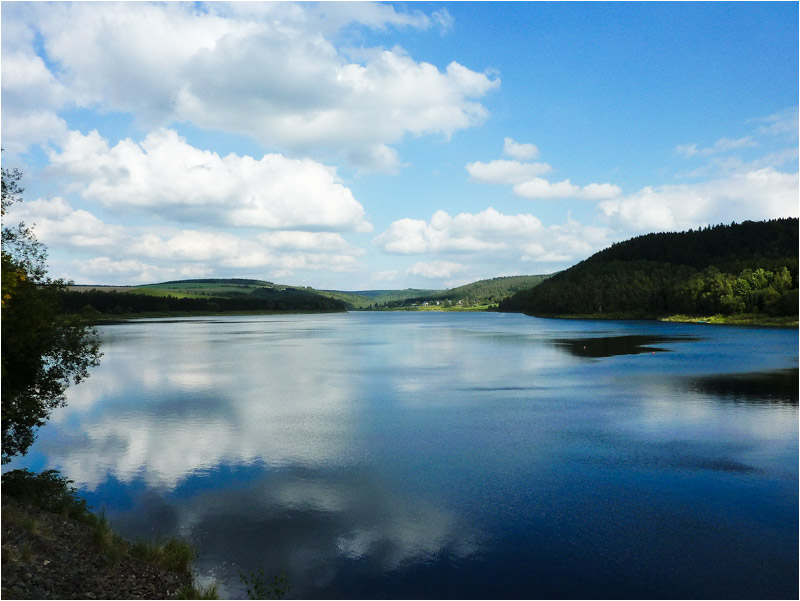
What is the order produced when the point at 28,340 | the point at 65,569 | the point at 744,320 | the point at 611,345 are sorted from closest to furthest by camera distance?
the point at 65,569 → the point at 28,340 → the point at 611,345 → the point at 744,320

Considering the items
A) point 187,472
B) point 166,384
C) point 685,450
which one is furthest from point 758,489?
point 166,384

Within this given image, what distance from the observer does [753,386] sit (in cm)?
3959

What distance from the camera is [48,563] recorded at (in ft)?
38.6

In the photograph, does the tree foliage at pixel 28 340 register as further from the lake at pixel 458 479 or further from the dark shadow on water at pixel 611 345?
the dark shadow on water at pixel 611 345

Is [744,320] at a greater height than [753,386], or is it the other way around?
[744,320]

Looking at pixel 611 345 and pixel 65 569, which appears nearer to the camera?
pixel 65 569

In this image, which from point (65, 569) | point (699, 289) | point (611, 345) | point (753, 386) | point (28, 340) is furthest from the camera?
point (699, 289)

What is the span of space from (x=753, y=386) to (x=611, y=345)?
35902mm

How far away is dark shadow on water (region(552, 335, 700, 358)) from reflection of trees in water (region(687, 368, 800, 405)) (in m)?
18.4

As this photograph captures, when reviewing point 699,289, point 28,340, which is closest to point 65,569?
point 28,340

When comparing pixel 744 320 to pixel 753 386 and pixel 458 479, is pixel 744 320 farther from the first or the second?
pixel 458 479

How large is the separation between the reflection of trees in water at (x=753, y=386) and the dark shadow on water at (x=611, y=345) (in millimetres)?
18379

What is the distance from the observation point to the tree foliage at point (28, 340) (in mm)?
16047

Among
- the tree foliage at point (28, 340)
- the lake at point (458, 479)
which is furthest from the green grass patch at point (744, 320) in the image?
the tree foliage at point (28, 340)
